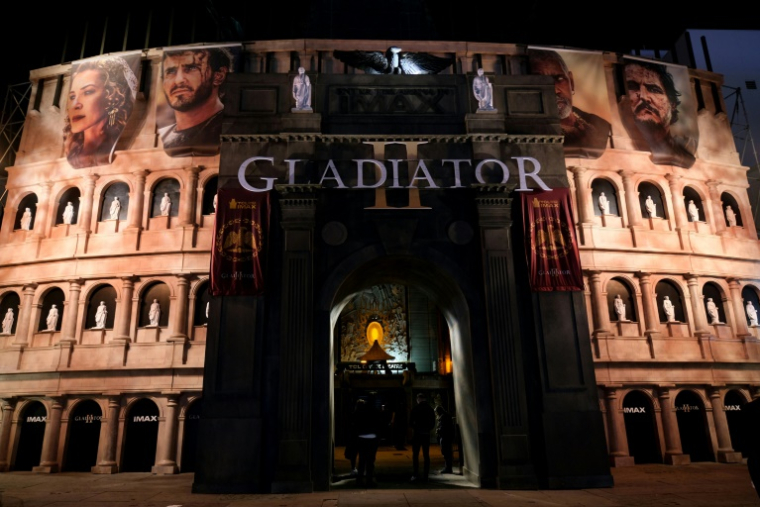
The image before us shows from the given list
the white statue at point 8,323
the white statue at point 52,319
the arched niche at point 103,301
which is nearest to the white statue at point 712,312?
the arched niche at point 103,301

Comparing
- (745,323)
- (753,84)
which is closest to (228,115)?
(745,323)

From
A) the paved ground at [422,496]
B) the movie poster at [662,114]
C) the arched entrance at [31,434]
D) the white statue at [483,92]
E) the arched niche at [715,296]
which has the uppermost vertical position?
the movie poster at [662,114]

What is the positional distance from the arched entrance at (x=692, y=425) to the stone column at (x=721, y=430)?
0.50 meters

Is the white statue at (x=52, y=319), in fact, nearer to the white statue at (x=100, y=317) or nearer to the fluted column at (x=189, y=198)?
the white statue at (x=100, y=317)

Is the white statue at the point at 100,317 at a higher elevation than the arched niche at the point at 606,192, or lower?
lower

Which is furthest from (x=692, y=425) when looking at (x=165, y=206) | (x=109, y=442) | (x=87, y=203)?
(x=87, y=203)

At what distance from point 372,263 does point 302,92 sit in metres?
5.44

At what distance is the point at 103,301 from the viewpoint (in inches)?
938

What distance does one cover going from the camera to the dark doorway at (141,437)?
72.6 ft

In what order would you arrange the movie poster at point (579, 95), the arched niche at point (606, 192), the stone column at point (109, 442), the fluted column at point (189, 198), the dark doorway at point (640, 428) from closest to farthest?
the stone column at point (109, 442) < the dark doorway at point (640, 428) < the fluted column at point (189, 198) < the movie poster at point (579, 95) < the arched niche at point (606, 192)

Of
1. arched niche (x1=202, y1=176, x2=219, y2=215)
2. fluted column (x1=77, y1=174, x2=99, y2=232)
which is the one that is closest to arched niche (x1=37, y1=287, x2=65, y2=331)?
fluted column (x1=77, y1=174, x2=99, y2=232)

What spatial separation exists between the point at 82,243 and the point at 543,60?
2465 cm

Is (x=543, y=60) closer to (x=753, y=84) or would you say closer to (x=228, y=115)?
(x=753, y=84)

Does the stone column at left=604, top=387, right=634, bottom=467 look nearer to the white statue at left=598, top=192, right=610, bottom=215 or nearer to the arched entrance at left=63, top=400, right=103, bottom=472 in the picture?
the white statue at left=598, top=192, right=610, bottom=215
